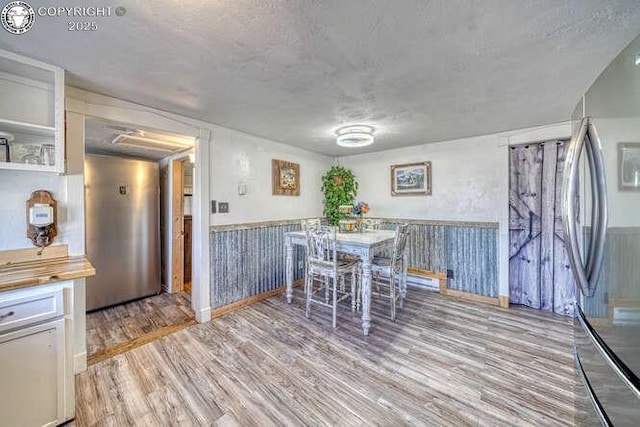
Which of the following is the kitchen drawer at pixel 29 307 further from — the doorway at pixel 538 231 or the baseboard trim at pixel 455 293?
the doorway at pixel 538 231

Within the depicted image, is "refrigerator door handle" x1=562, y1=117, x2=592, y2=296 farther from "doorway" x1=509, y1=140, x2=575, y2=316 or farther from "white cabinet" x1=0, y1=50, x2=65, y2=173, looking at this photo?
"white cabinet" x1=0, y1=50, x2=65, y2=173

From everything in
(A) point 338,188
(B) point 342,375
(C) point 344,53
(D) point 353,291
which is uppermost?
(C) point 344,53

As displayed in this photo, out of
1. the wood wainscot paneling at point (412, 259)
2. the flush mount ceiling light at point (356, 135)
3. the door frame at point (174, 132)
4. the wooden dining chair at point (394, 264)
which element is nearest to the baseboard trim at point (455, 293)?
the wood wainscot paneling at point (412, 259)

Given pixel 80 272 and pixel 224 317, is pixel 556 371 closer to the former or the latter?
pixel 224 317

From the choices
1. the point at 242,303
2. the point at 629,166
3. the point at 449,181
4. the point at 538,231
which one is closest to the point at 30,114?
the point at 242,303

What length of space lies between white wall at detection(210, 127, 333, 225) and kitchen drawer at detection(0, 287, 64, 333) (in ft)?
5.07

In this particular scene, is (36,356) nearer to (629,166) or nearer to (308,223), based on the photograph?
(308,223)

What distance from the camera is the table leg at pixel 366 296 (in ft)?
7.92

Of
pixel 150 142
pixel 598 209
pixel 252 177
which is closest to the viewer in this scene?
pixel 598 209

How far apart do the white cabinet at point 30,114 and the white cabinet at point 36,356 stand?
0.79 metres

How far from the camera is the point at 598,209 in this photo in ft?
3.15

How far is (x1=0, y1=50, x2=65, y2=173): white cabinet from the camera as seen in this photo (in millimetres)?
1548

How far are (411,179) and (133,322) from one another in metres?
3.98

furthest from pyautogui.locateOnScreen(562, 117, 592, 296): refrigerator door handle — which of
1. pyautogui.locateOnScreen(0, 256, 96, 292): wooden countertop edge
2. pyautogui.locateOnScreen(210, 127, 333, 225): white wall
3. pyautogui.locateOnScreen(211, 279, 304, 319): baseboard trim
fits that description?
pyautogui.locateOnScreen(211, 279, 304, 319): baseboard trim
